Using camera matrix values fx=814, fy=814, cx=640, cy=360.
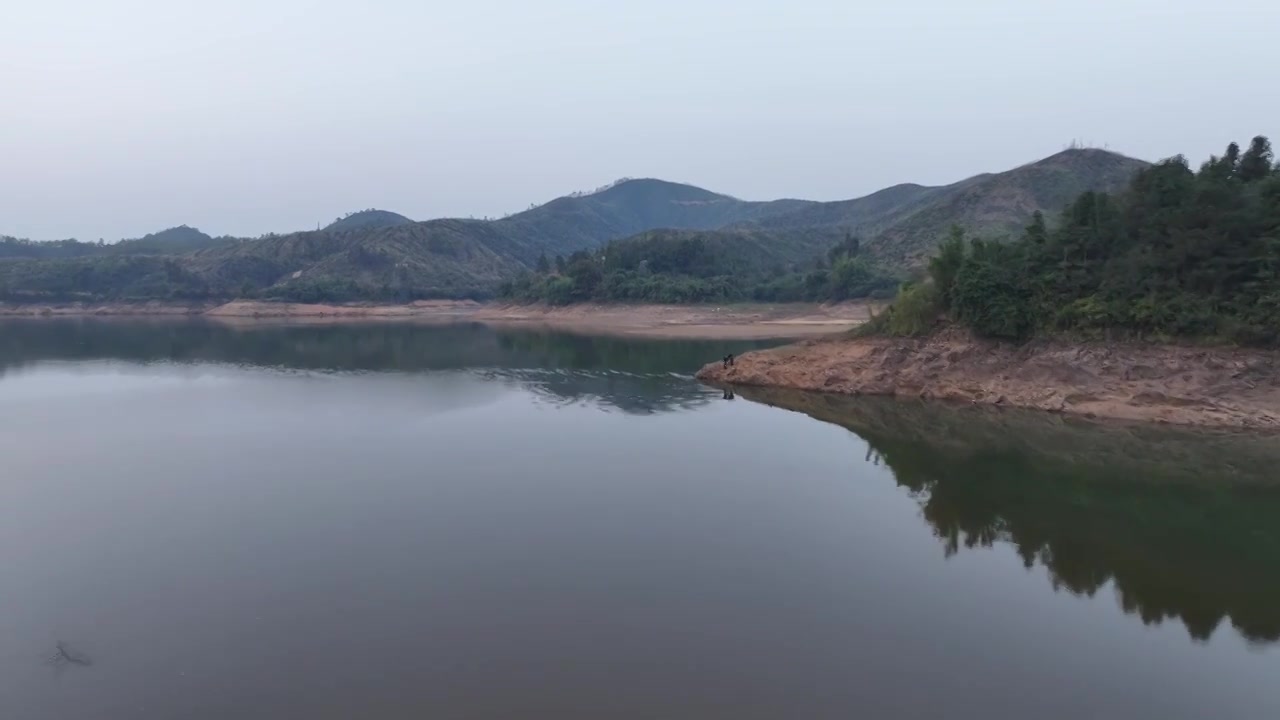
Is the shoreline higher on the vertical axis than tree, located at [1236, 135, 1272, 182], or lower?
lower

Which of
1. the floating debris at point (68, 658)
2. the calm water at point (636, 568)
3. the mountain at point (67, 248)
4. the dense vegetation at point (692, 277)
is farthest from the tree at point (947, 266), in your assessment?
the mountain at point (67, 248)

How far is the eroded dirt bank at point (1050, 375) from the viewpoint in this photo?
2420 cm

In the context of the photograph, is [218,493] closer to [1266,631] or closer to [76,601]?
[76,601]

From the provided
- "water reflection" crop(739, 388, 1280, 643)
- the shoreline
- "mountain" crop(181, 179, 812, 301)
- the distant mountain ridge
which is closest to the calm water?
"water reflection" crop(739, 388, 1280, 643)

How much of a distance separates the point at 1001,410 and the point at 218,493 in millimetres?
23822

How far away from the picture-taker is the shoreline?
2511 inches

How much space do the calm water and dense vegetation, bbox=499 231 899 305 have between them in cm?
4384

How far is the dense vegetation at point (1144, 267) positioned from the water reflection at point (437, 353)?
10.9m

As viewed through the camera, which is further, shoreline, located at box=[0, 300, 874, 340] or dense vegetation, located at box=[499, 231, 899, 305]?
dense vegetation, located at box=[499, 231, 899, 305]

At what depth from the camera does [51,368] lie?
4359 centimetres

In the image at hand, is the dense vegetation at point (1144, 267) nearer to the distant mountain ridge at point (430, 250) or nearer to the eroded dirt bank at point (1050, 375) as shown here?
the eroded dirt bank at point (1050, 375)

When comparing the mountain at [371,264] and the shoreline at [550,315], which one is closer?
the shoreline at [550,315]

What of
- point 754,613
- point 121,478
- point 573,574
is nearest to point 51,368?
point 121,478

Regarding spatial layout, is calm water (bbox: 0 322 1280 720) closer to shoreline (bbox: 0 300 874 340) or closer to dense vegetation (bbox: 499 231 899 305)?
shoreline (bbox: 0 300 874 340)
